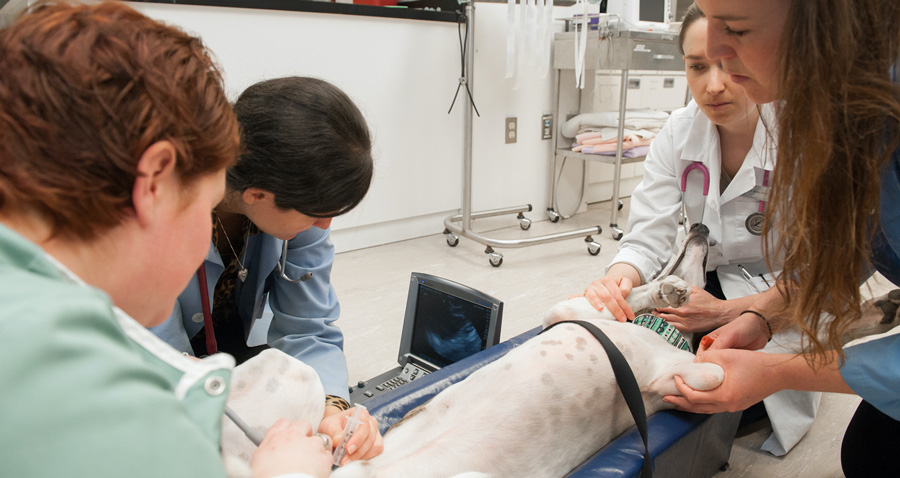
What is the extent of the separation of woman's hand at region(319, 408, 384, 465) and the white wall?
1694 millimetres

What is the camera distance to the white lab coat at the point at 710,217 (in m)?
1.57

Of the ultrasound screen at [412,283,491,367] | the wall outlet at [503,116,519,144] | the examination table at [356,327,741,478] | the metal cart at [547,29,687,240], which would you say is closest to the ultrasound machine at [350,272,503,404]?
the ultrasound screen at [412,283,491,367]

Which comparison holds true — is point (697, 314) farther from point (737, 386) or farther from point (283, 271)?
point (283, 271)

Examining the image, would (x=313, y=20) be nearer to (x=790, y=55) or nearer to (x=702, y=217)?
(x=702, y=217)

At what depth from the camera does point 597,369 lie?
111cm

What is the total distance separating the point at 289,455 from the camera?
686 mm

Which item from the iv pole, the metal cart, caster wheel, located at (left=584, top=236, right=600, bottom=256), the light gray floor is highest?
the metal cart

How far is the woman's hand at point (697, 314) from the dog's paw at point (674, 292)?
0.04 metres

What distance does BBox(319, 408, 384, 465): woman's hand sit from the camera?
0.95 meters

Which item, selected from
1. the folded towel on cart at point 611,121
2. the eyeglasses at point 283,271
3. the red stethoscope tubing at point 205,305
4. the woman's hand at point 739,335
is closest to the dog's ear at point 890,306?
the woman's hand at point 739,335

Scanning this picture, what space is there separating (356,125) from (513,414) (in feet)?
1.80

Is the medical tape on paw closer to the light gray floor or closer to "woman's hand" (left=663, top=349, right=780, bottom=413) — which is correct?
"woman's hand" (left=663, top=349, right=780, bottom=413)

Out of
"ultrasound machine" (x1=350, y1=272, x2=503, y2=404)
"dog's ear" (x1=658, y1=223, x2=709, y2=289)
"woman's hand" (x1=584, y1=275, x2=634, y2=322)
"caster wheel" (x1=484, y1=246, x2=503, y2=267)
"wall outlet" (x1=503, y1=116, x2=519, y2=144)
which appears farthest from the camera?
"wall outlet" (x1=503, y1=116, x2=519, y2=144)

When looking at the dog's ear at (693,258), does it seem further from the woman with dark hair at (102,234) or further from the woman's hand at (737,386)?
the woman with dark hair at (102,234)
